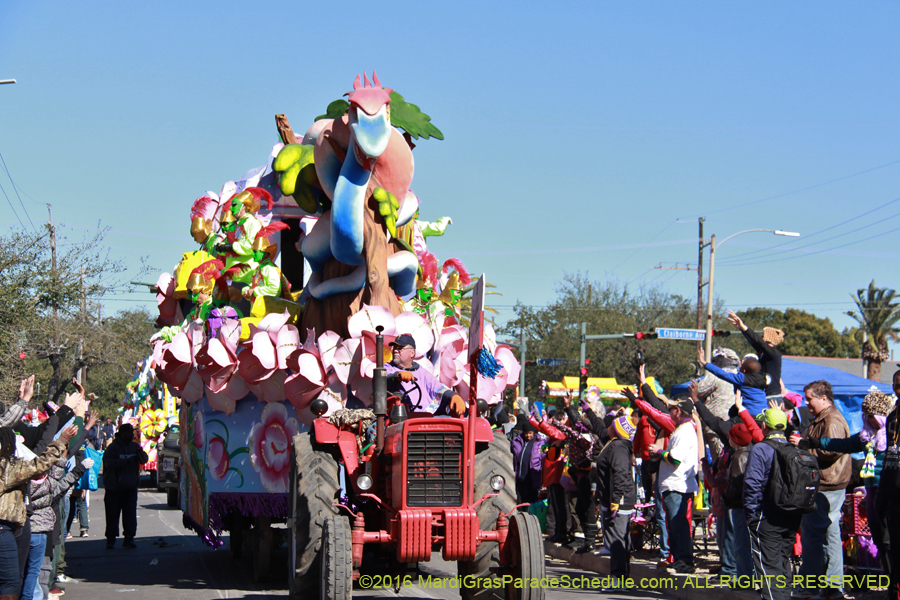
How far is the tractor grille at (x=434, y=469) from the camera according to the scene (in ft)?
22.4

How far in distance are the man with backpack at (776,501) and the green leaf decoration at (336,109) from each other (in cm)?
606

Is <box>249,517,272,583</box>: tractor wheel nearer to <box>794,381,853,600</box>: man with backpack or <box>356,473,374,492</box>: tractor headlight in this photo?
<box>356,473,374,492</box>: tractor headlight

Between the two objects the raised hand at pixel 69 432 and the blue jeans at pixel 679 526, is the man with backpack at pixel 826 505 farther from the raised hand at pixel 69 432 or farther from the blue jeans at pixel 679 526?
the raised hand at pixel 69 432

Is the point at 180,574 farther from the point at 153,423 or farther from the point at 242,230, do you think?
the point at 153,423

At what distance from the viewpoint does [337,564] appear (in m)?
6.42

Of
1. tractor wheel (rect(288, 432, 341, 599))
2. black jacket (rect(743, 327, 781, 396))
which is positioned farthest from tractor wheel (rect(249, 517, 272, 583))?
black jacket (rect(743, 327, 781, 396))

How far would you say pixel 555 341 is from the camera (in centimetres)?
5206

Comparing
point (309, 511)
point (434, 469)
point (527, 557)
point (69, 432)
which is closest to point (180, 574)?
point (69, 432)

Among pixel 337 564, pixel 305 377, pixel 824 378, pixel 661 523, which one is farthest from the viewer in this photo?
pixel 824 378

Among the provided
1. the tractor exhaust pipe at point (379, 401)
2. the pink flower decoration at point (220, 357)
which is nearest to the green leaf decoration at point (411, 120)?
the pink flower decoration at point (220, 357)

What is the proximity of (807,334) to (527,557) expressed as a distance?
71890 millimetres

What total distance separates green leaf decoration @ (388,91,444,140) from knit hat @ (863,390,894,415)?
5585 millimetres

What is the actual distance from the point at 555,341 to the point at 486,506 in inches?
1777

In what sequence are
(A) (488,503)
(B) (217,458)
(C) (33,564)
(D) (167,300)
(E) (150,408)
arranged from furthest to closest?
(E) (150,408), (D) (167,300), (B) (217,458), (C) (33,564), (A) (488,503)
